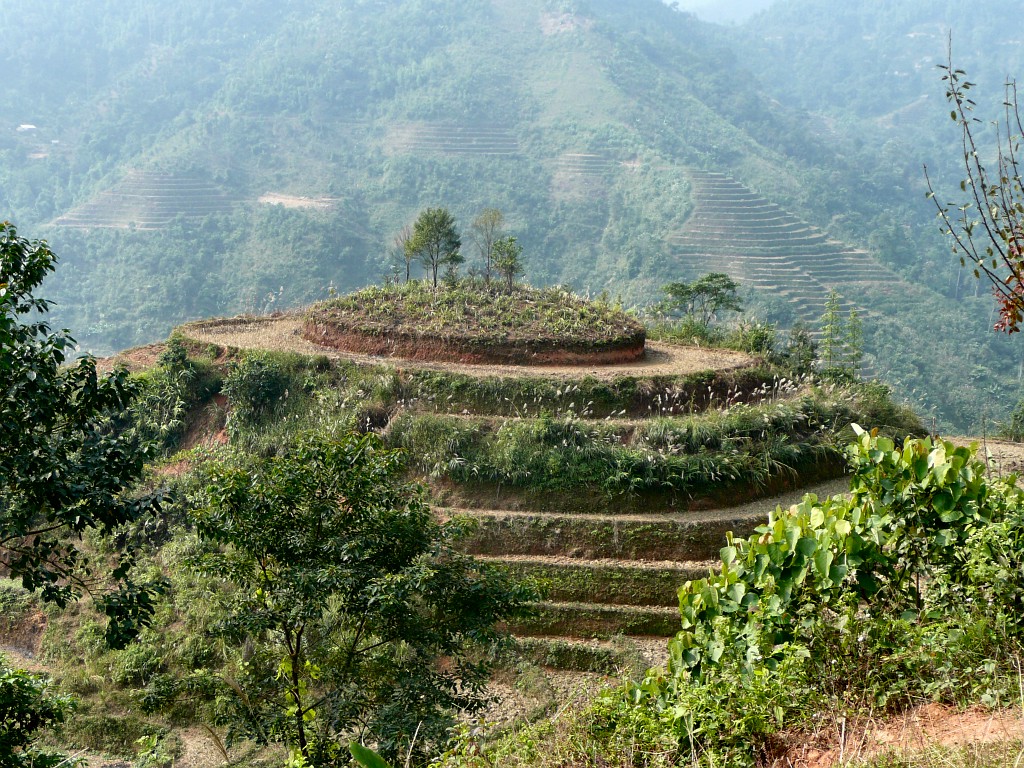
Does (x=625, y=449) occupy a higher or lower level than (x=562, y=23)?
lower

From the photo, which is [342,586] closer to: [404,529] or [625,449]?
[404,529]

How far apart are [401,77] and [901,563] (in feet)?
310

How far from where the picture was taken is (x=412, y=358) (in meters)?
18.4

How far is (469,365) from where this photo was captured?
17906 millimetres

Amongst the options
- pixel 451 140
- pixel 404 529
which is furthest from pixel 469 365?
pixel 451 140

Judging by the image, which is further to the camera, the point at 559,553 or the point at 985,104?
the point at 985,104

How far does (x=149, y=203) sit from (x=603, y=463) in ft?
171

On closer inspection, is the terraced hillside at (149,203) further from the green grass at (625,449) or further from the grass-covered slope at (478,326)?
the green grass at (625,449)

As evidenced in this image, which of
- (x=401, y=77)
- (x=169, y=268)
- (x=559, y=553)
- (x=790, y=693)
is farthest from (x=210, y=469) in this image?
(x=401, y=77)

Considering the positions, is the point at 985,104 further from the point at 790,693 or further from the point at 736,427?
the point at 790,693

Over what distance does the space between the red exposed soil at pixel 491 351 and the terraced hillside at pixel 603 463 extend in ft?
1.08

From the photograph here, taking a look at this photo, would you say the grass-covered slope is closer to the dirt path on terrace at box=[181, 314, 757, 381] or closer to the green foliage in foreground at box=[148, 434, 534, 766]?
the dirt path on terrace at box=[181, 314, 757, 381]

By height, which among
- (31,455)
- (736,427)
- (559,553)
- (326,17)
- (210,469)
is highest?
(326,17)

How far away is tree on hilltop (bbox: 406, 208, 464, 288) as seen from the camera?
23656 millimetres
